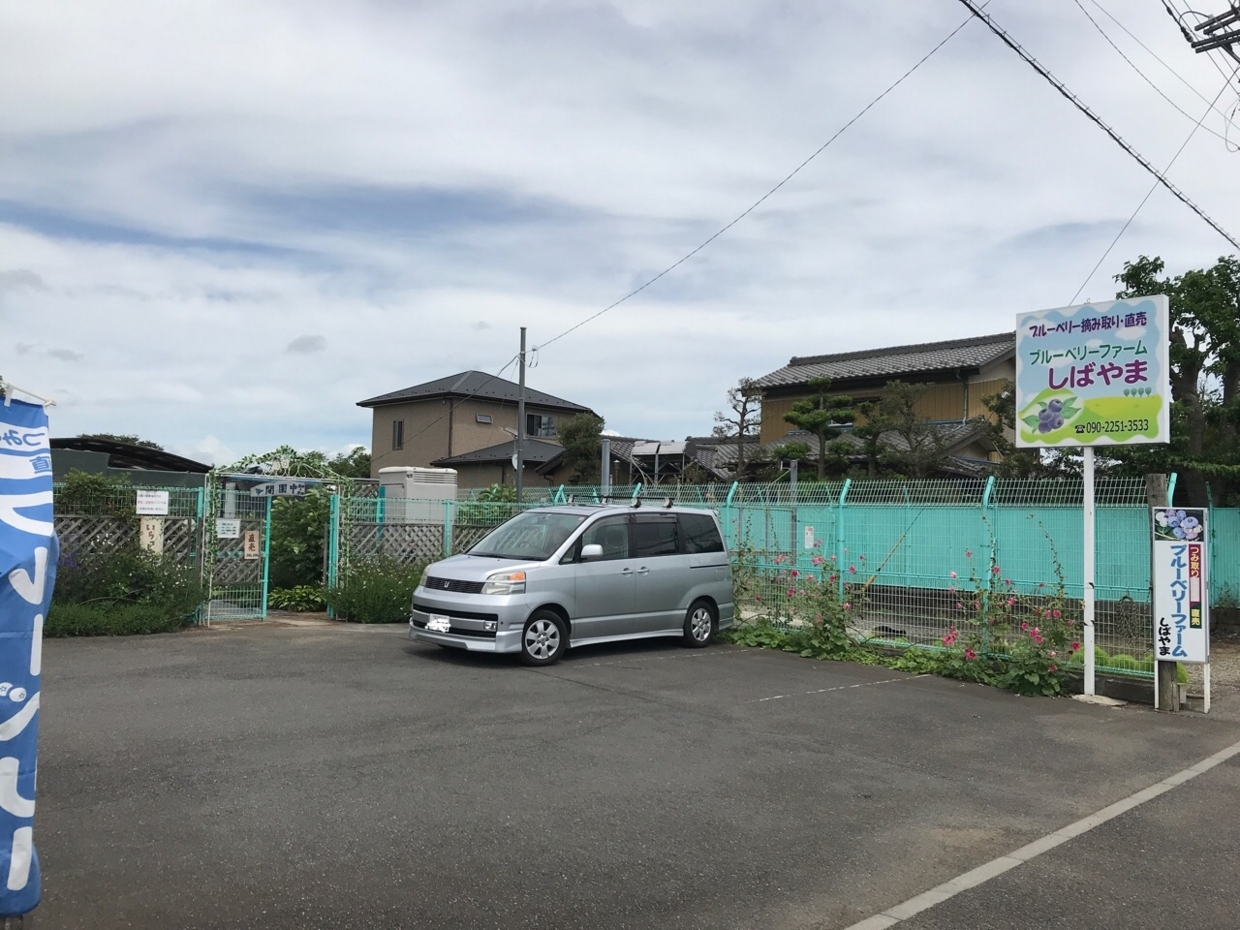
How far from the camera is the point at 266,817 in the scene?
5281 millimetres

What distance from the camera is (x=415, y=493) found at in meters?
21.0

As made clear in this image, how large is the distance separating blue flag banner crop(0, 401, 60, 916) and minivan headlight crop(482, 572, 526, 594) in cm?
688

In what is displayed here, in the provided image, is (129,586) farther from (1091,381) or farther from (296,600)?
(1091,381)

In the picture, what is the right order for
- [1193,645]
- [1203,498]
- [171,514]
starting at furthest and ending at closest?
[1203,498], [171,514], [1193,645]

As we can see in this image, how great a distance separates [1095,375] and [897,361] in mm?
19372

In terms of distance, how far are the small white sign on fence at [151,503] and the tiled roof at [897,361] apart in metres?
16.6

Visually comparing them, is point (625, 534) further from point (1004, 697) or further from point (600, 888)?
point (600, 888)

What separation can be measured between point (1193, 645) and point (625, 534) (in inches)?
232

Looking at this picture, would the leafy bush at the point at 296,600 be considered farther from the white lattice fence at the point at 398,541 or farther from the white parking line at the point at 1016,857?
the white parking line at the point at 1016,857

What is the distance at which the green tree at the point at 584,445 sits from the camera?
115 feet

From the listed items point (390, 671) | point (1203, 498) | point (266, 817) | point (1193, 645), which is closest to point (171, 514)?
point (390, 671)

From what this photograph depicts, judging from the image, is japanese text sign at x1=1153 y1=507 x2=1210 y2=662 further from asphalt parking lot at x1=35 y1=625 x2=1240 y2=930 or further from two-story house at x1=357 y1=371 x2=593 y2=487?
two-story house at x1=357 y1=371 x2=593 y2=487

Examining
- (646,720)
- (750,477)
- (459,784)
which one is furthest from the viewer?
(750,477)

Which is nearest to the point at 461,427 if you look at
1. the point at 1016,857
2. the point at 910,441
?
the point at 910,441
